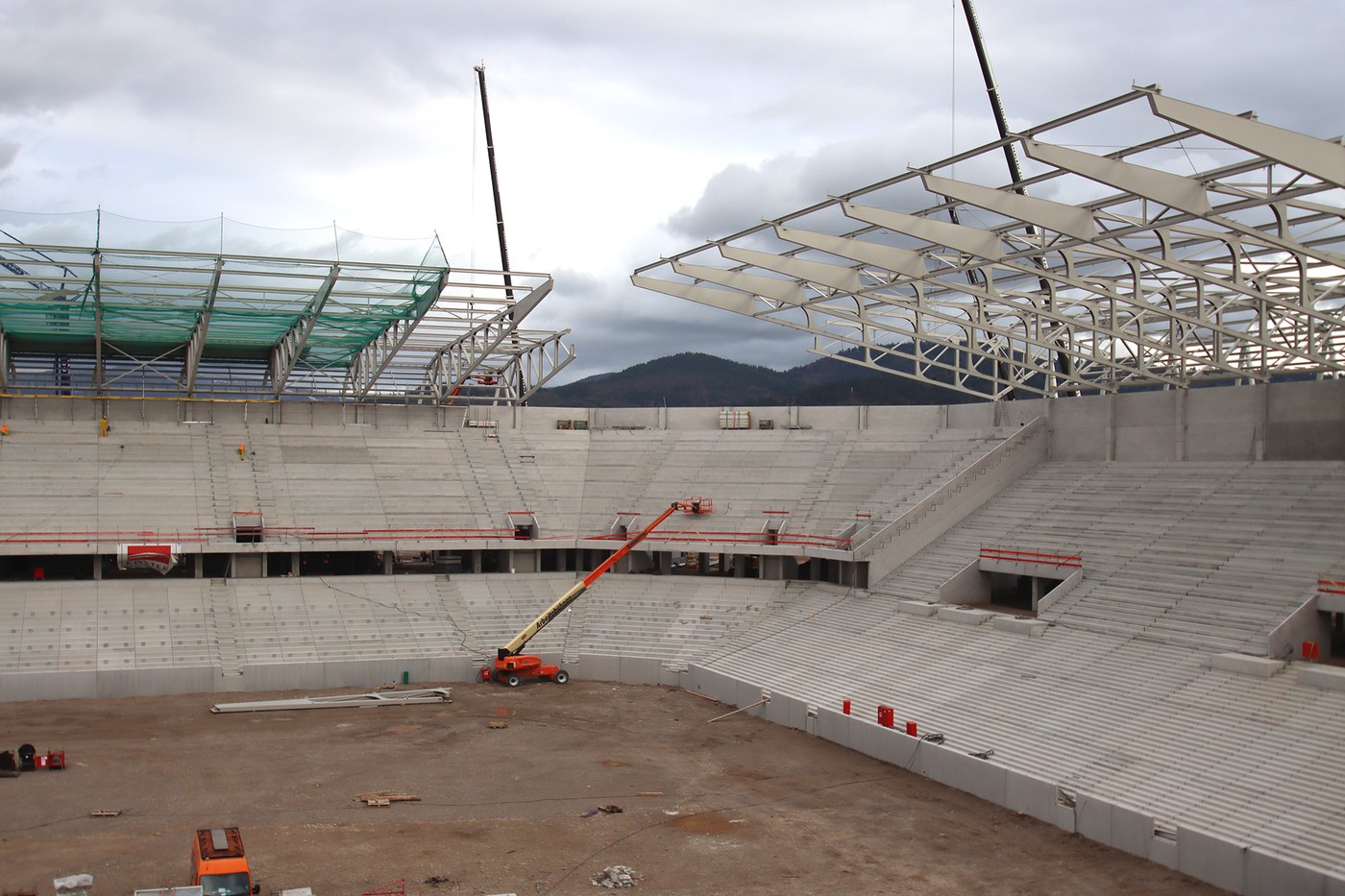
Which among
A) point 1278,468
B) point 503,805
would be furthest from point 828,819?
point 1278,468

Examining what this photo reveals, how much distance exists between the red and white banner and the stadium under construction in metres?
0.11

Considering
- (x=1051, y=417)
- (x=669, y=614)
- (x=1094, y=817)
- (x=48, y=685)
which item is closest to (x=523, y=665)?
(x=669, y=614)

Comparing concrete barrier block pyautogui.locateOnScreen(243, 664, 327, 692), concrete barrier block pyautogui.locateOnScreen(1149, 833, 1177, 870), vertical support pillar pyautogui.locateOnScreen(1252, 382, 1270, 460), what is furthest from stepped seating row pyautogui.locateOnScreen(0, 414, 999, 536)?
concrete barrier block pyautogui.locateOnScreen(1149, 833, 1177, 870)

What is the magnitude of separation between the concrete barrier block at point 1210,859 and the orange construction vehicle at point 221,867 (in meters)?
15.0

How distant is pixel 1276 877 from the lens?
1684cm

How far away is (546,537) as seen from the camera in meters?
41.7

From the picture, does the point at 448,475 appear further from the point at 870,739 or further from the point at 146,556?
the point at 870,739

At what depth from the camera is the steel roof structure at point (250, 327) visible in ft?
108

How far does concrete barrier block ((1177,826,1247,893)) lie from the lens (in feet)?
57.4

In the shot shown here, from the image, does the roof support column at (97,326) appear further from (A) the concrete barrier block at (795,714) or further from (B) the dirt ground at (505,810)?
(A) the concrete barrier block at (795,714)

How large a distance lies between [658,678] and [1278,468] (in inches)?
775

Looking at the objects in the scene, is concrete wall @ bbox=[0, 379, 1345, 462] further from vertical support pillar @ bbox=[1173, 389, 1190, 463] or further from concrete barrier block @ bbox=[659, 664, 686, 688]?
concrete barrier block @ bbox=[659, 664, 686, 688]

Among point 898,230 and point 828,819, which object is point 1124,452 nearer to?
point 898,230

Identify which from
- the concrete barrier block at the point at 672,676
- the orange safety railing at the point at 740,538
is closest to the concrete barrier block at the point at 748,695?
the concrete barrier block at the point at 672,676
